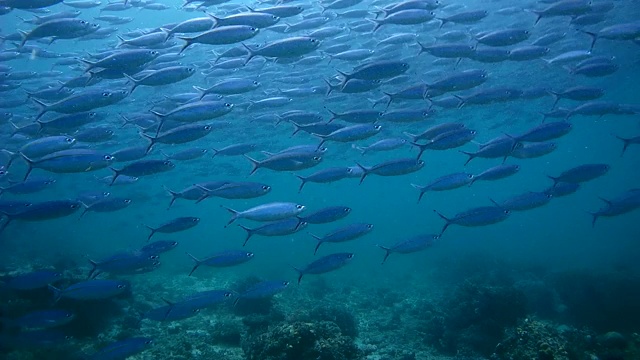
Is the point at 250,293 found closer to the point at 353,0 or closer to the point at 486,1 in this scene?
the point at 353,0

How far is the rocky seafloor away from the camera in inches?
267

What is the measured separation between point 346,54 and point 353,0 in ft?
5.01

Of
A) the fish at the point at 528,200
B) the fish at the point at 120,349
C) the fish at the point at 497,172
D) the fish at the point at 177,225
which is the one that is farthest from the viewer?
the fish at the point at 528,200

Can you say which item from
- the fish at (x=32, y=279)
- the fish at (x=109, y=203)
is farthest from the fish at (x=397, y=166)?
the fish at (x=32, y=279)

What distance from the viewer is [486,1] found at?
18109 mm

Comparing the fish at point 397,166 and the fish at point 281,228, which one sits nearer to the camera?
the fish at point 281,228

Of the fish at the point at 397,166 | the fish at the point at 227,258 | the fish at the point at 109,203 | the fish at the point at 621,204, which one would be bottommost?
the fish at the point at 227,258

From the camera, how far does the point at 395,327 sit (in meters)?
13.0

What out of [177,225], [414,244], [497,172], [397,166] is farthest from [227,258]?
[497,172]

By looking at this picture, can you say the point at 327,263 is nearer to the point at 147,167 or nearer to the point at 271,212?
the point at 271,212

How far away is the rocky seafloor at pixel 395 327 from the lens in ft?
22.2

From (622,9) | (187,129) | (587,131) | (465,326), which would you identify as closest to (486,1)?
(622,9)

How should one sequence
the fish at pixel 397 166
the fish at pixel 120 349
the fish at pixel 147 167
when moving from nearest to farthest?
the fish at pixel 120 349 < the fish at pixel 147 167 < the fish at pixel 397 166

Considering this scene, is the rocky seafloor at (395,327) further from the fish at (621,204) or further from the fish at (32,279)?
the fish at (621,204)
